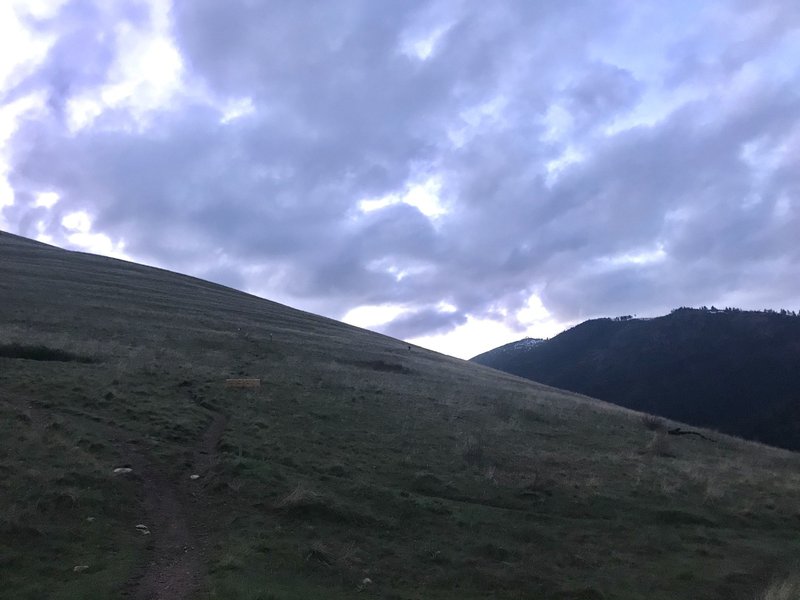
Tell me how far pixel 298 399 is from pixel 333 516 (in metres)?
14.3

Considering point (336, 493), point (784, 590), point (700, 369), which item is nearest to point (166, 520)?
point (336, 493)

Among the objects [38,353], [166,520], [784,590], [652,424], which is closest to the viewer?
[784,590]

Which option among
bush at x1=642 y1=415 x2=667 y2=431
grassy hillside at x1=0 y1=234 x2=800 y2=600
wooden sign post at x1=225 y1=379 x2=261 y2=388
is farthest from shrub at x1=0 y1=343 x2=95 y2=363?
bush at x1=642 y1=415 x2=667 y2=431

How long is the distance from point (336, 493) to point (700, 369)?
14543 cm

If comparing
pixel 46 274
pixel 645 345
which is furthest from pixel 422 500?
pixel 645 345

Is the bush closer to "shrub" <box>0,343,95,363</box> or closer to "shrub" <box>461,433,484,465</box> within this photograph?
"shrub" <box>461,433,484,465</box>

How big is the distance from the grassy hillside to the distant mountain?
264ft

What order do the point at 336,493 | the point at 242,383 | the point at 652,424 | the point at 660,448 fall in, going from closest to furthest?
the point at 336,493
the point at 660,448
the point at 242,383
the point at 652,424

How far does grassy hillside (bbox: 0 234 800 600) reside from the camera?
13156 mm

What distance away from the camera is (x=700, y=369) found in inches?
5620

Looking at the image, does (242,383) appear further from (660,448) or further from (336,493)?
(660,448)

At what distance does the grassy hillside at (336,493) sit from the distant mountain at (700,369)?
80335mm

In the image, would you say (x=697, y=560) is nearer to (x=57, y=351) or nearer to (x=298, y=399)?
(x=298, y=399)

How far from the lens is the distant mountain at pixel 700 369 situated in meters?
113
